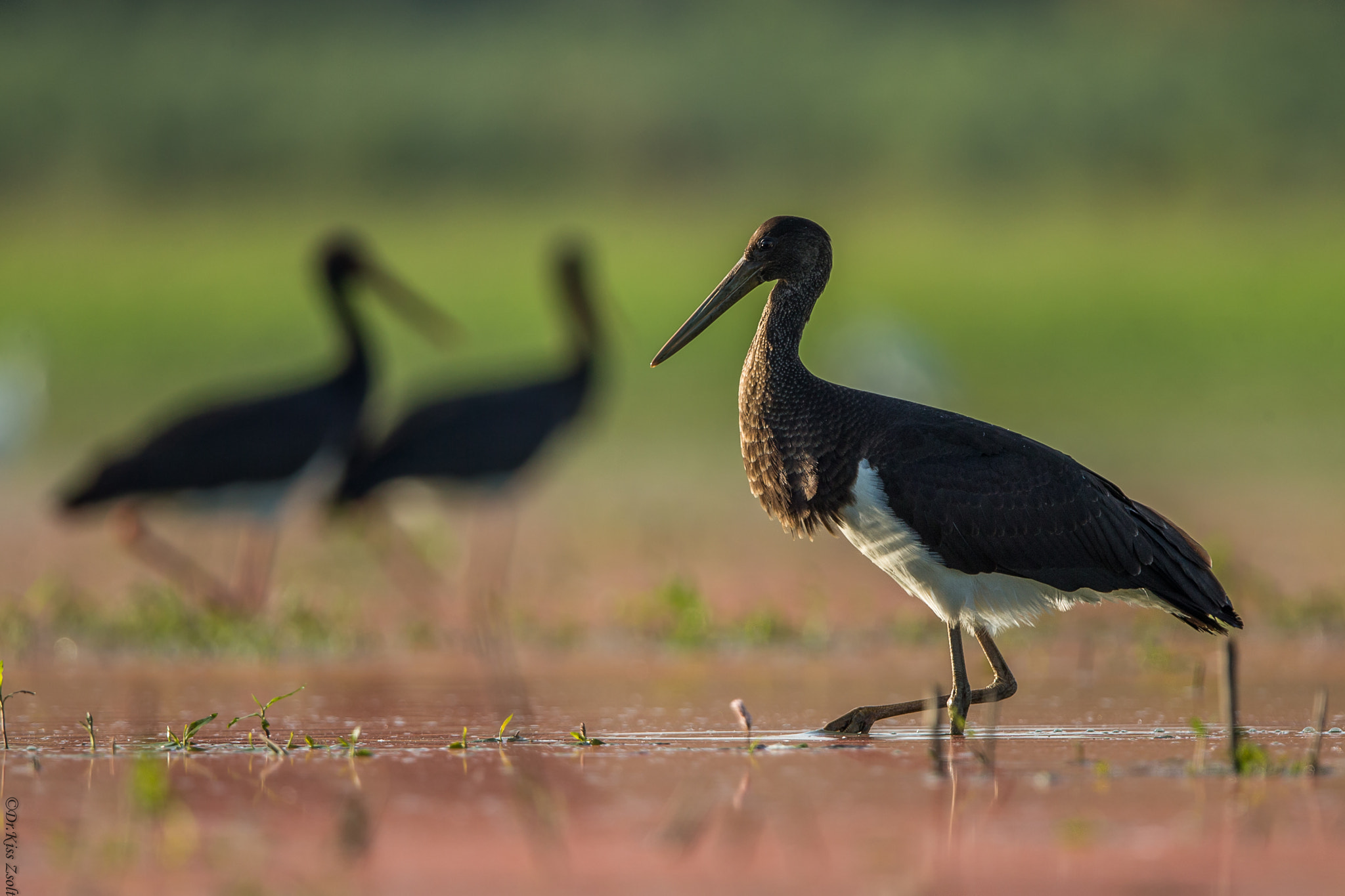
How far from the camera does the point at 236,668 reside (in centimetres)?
748

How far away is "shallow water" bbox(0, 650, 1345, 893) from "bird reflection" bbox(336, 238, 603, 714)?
9.83ft

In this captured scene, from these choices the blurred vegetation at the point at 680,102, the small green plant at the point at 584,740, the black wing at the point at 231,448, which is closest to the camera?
the small green plant at the point at 584,740

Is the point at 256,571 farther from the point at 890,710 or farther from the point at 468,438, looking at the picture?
the point at 890,710

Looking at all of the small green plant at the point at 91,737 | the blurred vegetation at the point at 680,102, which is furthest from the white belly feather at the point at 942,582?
the blurred vegetation at the point at 680,102

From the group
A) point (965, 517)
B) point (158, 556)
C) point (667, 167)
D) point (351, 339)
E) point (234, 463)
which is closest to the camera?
point (965, 517)

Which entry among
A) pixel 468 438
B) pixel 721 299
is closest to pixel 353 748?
pixel 721 299

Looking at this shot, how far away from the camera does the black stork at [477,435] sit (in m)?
9.77

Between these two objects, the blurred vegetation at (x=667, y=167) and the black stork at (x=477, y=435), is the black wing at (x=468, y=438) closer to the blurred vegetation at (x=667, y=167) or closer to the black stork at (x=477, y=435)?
the black stork at (x=477, y=435)

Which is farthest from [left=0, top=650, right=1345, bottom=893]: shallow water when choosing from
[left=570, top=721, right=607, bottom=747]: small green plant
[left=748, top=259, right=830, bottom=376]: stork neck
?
[left=748, top=259, right=830, bottom=376]: stork neck

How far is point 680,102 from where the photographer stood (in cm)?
3088

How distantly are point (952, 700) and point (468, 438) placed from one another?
14.2ft

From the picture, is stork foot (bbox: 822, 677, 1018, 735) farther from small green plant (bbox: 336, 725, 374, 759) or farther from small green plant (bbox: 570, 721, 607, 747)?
small green plant (bbox: 336, 725, 374, 759)

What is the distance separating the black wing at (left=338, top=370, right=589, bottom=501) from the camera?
32.0 ft

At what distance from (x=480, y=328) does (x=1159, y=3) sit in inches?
685
